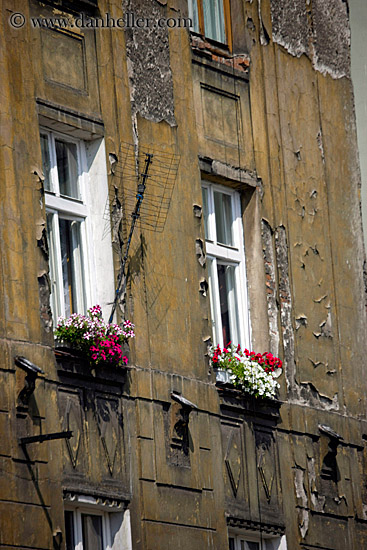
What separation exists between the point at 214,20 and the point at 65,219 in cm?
412

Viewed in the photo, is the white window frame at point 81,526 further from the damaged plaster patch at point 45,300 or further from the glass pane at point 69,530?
the damaged plaster patch at point 45,300

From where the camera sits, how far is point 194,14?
18094 mm

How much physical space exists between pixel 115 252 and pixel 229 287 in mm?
2423

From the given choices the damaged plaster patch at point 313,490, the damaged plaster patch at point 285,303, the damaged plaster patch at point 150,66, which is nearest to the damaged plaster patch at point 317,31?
the damaged plaster patch at point 150,66

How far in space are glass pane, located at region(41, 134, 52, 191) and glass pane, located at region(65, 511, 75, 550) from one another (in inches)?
137

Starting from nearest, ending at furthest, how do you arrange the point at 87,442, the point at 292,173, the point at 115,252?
the point at 87,442 → the point at 115,252 → the point at 292,173

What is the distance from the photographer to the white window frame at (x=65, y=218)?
15383 millimetres

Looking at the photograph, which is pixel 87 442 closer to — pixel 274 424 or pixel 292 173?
pixel 274 424

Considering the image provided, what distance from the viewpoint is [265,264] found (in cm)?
1783

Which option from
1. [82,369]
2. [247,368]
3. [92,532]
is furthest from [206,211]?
[92,532]

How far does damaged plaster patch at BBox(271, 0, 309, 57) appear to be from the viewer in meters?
18.9

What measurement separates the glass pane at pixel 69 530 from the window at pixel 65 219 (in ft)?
6.83

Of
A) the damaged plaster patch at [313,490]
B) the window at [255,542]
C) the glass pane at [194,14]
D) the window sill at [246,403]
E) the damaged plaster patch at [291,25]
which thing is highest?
the damaged plaster patch at [291,25]

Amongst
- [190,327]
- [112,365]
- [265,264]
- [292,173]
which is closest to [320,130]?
[292,173]
